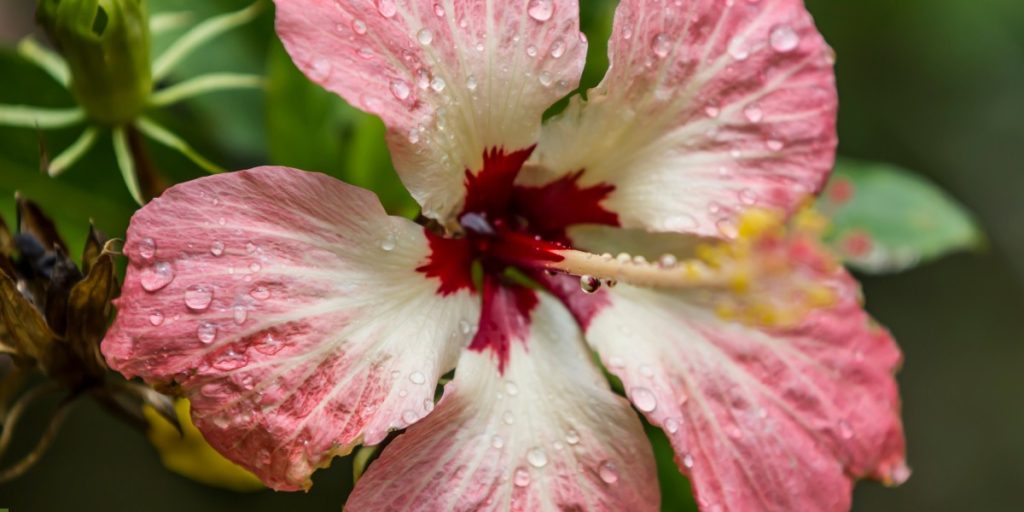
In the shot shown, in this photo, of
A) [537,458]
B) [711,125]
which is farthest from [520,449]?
[711,125]

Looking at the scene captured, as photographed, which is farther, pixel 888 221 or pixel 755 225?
pixel 888 221

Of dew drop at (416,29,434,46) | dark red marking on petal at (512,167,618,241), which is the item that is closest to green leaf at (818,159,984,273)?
dark red marking on petal at (512,167,618,241)

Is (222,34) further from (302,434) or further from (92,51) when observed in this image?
(302,434)

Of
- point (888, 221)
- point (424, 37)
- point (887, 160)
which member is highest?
point (424, 37)

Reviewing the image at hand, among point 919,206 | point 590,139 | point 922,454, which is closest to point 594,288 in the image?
point 590,139

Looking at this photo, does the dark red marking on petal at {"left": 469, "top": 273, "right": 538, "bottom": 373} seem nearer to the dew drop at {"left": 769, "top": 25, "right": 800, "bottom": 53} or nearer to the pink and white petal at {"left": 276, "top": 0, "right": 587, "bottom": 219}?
the pink and white petal at {"left": 276, "top": 0, "right": 587, "bottom": 219}

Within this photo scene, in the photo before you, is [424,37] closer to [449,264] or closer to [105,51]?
[449,264]
